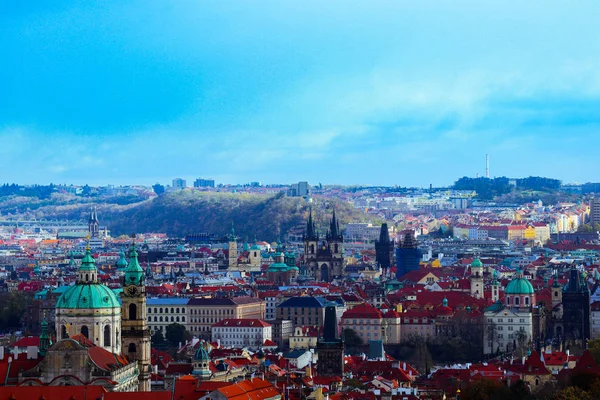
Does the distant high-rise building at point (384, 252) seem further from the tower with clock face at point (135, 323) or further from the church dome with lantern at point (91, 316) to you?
the church dome with lantern at point (91, 316)

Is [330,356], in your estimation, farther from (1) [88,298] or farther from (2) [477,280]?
(2) [477,280]

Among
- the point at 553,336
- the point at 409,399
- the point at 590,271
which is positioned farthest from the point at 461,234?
the point at 409,399

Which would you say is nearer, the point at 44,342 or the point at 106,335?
the point at 44,342

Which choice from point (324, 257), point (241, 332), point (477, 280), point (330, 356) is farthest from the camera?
point (324, 257)

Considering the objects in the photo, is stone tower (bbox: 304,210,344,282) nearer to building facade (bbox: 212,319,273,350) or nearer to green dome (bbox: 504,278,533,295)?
building facade (bbox: 212,319,273,350)

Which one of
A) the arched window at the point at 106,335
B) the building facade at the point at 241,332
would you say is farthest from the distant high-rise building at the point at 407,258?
the arched window at the point at 106,335

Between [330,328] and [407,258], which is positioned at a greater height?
[407,258]

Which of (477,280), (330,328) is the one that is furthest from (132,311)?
(477,280)

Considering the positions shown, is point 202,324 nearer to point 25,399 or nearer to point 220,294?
point 220,294
